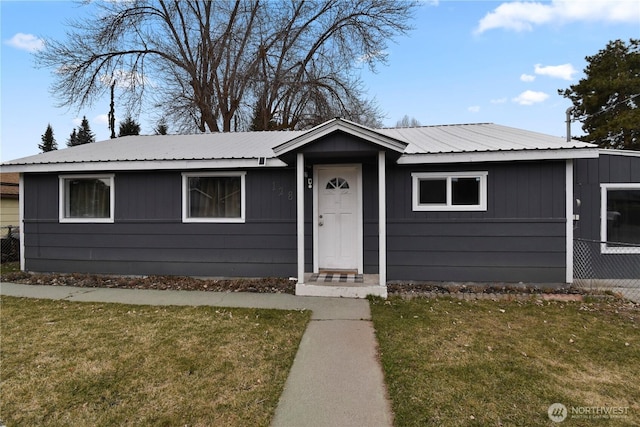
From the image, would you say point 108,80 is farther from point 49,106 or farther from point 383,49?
point 383,49

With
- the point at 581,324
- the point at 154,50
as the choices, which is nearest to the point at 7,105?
the point at 154,50

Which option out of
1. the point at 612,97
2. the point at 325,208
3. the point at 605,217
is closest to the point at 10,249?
the point at 325,208

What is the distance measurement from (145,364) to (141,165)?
4.59m

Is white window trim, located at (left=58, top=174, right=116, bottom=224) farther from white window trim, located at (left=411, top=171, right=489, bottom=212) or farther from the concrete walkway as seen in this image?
white window trim, located at (left=411, top=171, right=489, bottom=212)

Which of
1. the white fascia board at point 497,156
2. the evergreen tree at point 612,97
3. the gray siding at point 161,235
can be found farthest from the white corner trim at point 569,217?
the evergreen tree at point 612,97

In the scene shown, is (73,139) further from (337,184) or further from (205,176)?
(337,184)

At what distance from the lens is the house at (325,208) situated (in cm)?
549

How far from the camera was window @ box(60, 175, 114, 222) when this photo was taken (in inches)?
271

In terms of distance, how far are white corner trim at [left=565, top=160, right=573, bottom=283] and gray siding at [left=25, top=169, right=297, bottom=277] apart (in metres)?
5.04

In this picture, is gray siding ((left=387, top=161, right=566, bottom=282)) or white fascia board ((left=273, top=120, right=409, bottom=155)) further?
gray siding ((left=387, top=161, right=566, bottom=282))

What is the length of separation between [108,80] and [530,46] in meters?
17.6

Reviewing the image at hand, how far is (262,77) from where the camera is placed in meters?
17.3
